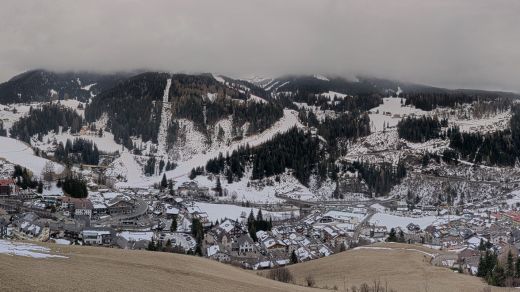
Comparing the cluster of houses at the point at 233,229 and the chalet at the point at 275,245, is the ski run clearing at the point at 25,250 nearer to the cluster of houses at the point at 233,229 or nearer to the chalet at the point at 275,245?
the cluster of houses at the point at 233,229

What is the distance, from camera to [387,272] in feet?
162

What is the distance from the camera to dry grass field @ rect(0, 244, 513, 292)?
22125 mm

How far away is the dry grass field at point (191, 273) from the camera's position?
22.1 m

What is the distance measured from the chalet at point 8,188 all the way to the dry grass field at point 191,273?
62.4 meters

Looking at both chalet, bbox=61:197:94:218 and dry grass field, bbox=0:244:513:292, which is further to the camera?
chalet, bbox=61:197:94:218

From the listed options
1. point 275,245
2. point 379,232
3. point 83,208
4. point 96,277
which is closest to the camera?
point 96,277

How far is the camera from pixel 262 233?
272ft

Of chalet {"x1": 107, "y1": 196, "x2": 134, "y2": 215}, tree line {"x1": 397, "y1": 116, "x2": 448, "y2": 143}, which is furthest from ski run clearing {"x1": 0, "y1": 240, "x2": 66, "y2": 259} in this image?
tree line {"x1": 397, "y1": 116, "x2": 448, "y2": 143}

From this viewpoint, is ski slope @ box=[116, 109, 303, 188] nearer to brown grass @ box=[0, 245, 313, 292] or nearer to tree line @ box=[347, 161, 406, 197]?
tree line @ box=[347, 161, 406, 197]

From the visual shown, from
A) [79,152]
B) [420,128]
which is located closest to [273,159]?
[420,128]

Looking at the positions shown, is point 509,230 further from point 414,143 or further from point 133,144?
point 133,144

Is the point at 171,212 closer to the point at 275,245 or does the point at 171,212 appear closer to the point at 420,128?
the point at 275,245

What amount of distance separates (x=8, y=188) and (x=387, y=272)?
7478cm

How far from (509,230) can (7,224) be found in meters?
79.2
